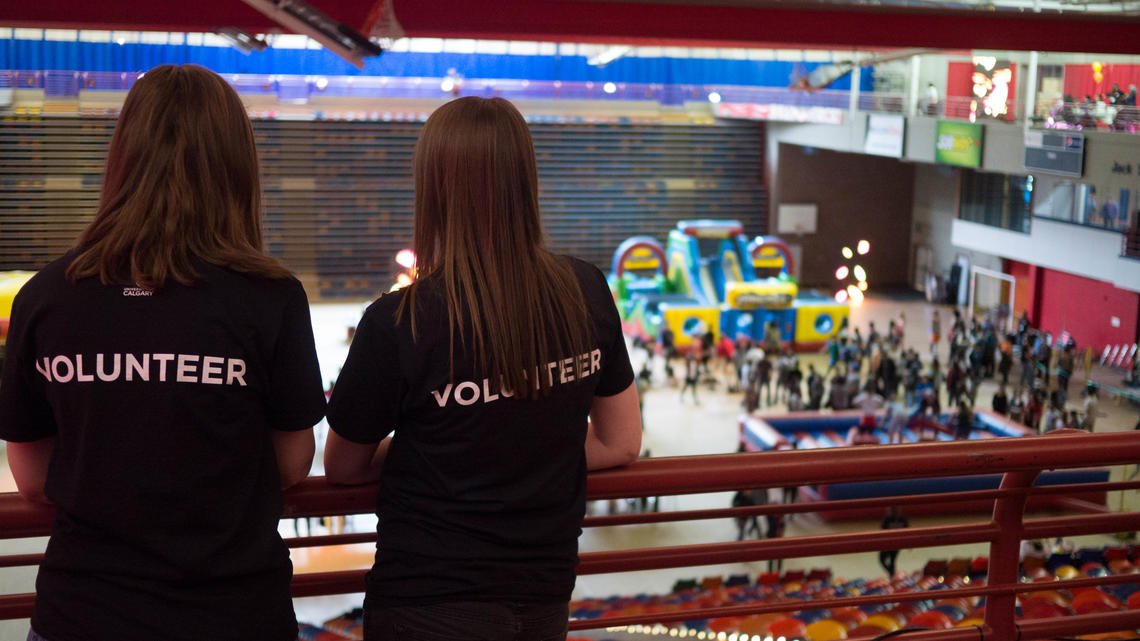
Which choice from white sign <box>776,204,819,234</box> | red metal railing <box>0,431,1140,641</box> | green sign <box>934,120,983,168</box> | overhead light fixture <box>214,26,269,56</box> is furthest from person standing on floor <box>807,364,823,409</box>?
red metal railing <box>0,431,1140,641</box>

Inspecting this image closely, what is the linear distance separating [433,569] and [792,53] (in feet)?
76.1

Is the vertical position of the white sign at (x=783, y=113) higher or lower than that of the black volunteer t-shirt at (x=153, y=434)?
higher

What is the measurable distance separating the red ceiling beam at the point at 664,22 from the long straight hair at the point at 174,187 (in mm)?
4047

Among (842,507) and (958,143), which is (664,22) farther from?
(958,143)

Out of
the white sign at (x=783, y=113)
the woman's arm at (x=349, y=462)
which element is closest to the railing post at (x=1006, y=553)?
the woman's arm at (x=349, y=462)

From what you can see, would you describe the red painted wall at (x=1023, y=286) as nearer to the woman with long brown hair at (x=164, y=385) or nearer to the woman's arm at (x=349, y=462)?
the woman's arm at (x=349, y=462)

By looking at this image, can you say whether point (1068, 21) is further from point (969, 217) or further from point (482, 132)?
point (969, 217)

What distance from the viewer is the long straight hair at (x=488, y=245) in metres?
1.28

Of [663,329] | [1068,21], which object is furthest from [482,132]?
[663,329]

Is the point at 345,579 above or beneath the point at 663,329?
above

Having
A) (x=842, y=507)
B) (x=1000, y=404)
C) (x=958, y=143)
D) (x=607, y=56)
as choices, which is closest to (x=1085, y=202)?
(x=958, y=143)

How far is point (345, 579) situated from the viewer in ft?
5.00

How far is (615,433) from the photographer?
147 centimetres

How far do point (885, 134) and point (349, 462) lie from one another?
66.6 feet
